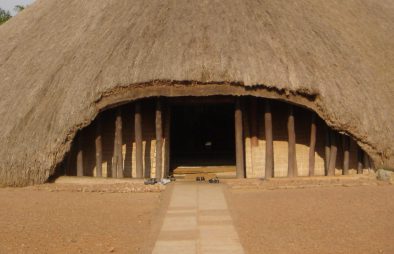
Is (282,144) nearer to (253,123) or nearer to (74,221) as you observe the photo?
(253,123)

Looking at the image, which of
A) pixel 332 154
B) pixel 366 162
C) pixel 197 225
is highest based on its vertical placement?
pixel 332 154

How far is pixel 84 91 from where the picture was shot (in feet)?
35.3

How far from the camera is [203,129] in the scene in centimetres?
1861

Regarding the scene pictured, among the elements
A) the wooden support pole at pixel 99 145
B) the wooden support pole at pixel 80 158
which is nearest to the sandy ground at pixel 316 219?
the wooden support pole at pixel 99 145

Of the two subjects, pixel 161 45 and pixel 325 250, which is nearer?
pixel 325 250

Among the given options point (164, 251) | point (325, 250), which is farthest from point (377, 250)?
point (164, 251)

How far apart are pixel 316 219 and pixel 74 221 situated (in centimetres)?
406

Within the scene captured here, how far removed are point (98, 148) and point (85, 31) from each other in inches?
143

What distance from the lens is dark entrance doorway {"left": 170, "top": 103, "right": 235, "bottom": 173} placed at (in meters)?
17.5

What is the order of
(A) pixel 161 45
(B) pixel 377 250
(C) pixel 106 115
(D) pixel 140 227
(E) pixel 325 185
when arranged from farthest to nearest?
(C) pixel 106 115
(A) pixel 161 45
(E) pixel 325 185
(D) pixel 140 227
(B) pixel 377 250

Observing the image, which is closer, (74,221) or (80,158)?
(74,221)

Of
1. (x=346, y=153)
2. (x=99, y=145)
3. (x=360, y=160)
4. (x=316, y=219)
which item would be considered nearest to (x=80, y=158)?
(x=99, y=145)

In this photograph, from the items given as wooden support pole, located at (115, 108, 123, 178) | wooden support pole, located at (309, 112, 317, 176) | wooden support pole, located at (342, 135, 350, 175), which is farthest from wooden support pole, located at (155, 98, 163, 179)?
wooden support pole, located at (342, 135, 350, 175)

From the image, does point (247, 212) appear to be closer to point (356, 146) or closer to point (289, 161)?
point (289, 161)
